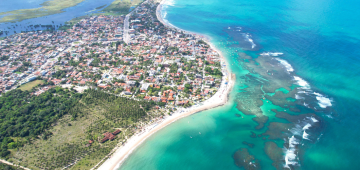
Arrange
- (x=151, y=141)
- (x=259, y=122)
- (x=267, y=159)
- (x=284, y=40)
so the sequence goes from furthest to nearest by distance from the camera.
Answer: (x=284, y=40) → (x=259, y=122) → (x=151, y=141) → (x=267, y=159)

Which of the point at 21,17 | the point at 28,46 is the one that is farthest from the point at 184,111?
the point at 21,17

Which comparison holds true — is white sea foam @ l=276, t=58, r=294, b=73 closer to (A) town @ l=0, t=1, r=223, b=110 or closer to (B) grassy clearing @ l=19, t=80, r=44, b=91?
(A) town @ l=0, t=1, r=223, b=110

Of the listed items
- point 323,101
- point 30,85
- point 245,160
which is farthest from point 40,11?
point 323,101

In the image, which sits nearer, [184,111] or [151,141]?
[151,141]

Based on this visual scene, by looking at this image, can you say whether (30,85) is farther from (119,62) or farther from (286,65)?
(286,65)

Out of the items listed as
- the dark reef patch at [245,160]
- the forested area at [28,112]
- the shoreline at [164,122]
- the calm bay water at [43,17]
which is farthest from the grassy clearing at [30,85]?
the dark reef patch at [245,160]

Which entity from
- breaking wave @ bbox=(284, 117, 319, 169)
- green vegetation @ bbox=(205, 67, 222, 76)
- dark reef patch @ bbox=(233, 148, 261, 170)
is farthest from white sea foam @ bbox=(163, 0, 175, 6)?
dark reef patch @ bbox=(233, 148, 261, 170)

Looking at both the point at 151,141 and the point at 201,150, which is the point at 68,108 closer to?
the point at 151,141
